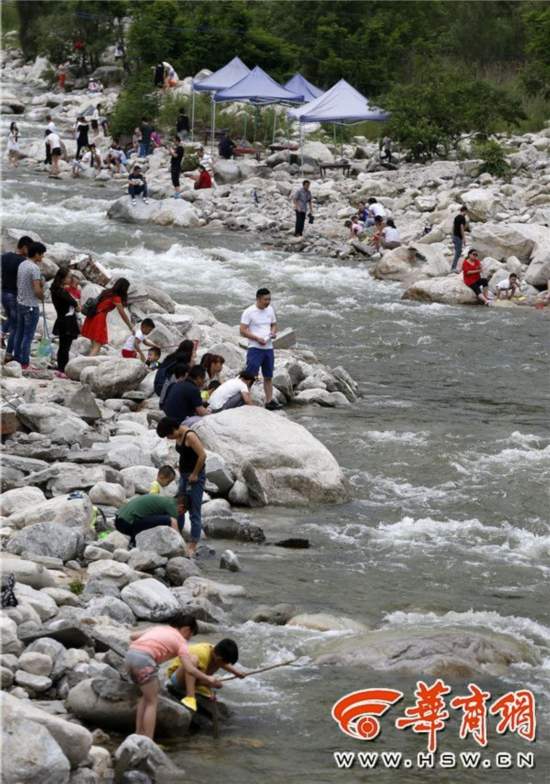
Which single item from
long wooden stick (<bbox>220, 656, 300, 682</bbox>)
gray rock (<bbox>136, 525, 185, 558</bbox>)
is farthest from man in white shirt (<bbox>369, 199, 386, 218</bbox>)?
long wooden stick (<bbox>220, 656, 300, 682</bbox>)

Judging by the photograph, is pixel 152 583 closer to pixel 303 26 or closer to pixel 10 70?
pixel 303 26

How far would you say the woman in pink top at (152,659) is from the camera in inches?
316

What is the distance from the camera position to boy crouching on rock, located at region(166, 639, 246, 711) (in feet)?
27.6

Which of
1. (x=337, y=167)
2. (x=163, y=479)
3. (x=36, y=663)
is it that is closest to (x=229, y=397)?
(x=163, y=479)

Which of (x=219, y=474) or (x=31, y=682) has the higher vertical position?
(x=31, y=682)

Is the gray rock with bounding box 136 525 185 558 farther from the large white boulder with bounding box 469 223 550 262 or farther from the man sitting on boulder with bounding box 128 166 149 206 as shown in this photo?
the man sitting on boulder with bounding box 128 166 149 206

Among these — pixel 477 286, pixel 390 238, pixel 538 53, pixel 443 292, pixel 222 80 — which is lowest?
pixel 443 292

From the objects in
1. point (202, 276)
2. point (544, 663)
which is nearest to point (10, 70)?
point (202, 276)

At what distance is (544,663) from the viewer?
9914mm

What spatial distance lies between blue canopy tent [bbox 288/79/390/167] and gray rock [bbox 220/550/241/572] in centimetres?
2760

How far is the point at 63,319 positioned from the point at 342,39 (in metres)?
36.6

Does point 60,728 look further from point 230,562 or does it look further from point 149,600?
point 230,562

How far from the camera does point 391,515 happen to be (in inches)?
534

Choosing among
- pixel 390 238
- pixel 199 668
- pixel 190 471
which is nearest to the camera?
pixel 199 668
